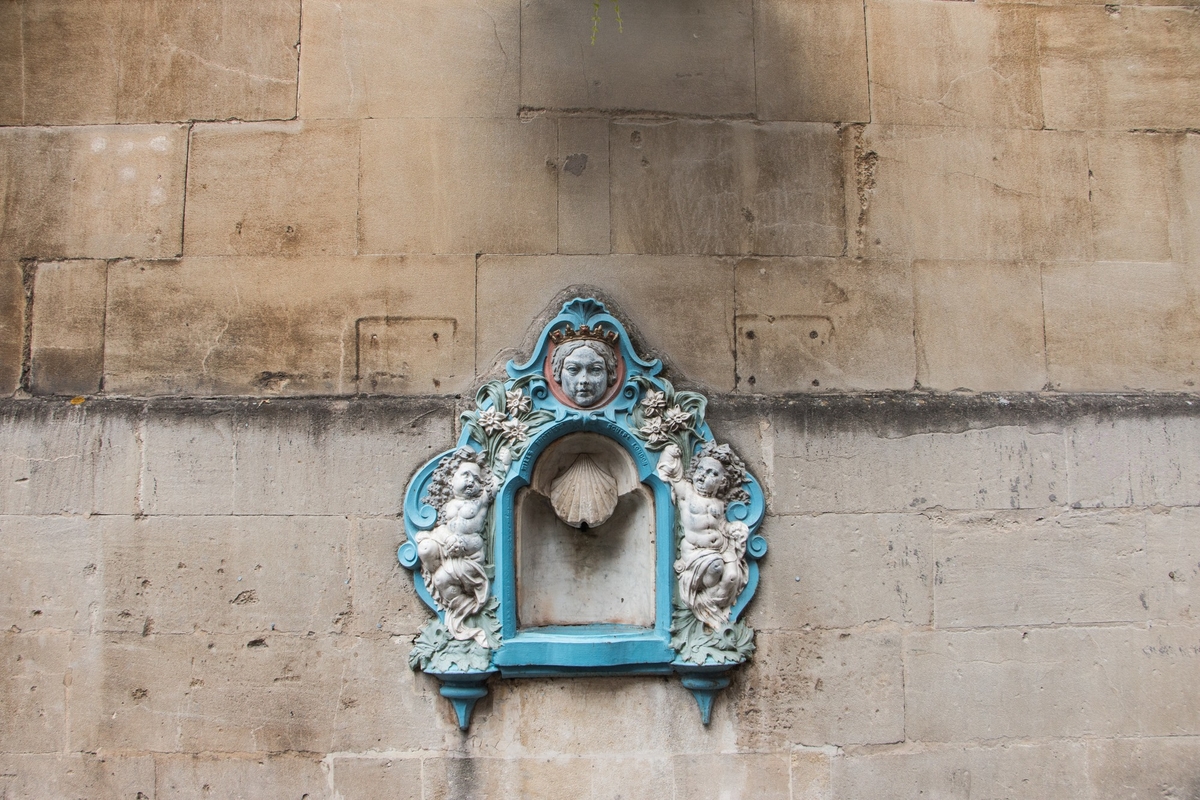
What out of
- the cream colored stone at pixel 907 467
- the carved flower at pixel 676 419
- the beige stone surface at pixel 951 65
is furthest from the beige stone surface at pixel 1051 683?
the beige stone surface at pixel 951 65

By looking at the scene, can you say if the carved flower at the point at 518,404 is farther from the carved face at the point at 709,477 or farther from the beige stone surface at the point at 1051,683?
the beige stone surface at the point at 1051,683

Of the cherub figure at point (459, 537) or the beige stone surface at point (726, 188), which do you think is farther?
the beige stone surface at point (726, 188)

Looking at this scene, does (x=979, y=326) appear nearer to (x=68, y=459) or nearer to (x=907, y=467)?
(x=907, y=467)

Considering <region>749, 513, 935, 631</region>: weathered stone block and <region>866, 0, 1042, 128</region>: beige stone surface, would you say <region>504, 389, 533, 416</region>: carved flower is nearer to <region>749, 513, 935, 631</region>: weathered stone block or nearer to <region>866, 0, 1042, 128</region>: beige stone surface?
<region>749, 513, 935, 631</region>: weathered stone block

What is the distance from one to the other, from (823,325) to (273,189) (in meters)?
2.79

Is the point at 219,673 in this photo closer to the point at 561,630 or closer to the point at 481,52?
the point at 561,630

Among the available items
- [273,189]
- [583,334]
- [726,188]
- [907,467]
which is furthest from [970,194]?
[273,189]

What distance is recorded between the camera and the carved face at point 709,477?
13.6 ft

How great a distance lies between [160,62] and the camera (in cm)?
454

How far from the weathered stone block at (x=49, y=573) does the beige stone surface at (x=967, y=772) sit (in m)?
3.58

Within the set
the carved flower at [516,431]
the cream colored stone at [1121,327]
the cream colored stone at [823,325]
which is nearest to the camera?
the carved flower at [516,431]

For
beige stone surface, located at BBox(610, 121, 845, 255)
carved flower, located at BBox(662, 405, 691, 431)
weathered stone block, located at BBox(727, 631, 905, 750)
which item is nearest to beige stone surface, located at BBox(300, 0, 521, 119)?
beige stone surface, located at BBox(610, 121, 845, 255)

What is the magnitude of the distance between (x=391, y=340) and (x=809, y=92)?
2435mm

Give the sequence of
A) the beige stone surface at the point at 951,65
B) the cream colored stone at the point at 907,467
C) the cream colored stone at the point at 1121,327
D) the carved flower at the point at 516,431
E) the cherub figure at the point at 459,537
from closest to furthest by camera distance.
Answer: the cherub figure at the point at 459,537 < the carved flower at the point at 516,431 < the cream colored stone at the point at 907,467 < the cream colored stone at the point at 1121,327 < the beige stone surface at the point at 951,65
